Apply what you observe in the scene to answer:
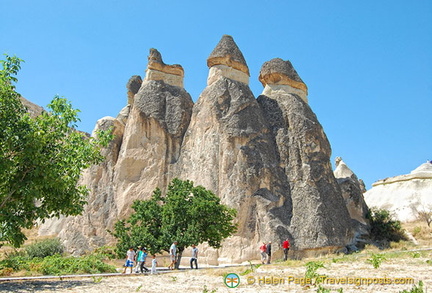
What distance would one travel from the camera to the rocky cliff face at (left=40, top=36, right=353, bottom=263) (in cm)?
2403

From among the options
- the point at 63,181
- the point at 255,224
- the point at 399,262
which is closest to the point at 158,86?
the point at 255,224

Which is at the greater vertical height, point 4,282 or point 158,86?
point 158,86

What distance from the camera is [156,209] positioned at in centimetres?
1973

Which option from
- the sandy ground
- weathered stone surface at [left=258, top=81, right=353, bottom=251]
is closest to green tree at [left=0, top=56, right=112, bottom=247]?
the sandy ground

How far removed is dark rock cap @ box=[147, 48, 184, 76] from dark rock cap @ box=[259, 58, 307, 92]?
6550 mm

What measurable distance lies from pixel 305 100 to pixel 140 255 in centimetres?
1778

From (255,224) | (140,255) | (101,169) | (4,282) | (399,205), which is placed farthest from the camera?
(399,205)

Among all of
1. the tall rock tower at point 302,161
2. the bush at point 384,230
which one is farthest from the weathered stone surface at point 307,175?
the bush at point 384,230

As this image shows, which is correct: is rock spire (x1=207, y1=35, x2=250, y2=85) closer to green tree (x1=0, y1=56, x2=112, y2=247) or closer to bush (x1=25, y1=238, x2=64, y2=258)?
bush (x1=25, y1=238, x2=64, y2=258)

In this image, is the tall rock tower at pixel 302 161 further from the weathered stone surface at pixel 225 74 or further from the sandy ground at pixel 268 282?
the sandy ground at pixel 268 282

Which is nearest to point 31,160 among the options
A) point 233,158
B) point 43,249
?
point 233,158

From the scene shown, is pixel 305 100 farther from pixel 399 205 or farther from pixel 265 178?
pixel 399 205

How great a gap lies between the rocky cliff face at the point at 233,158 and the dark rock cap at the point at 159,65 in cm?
8

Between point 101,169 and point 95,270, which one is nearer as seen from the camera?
point 95,270
